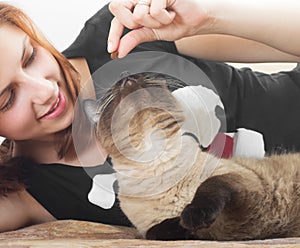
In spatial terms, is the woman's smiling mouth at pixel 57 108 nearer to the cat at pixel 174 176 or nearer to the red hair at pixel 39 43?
the red hair at pixel 39 43

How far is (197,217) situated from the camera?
117 centimetres

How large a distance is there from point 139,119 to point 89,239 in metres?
0.28

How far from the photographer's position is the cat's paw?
116cm

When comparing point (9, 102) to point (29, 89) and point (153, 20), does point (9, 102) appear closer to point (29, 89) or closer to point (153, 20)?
point (29, 89)

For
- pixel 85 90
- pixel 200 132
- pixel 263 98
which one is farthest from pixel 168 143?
pixel 263 98

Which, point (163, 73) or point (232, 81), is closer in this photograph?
point (163, 73)

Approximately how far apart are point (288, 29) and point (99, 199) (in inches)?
25.4

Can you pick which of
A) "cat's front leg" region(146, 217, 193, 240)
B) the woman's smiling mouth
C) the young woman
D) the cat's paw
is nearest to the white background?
the young woman

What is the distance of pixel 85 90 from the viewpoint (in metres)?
1.45

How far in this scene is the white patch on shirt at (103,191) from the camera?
146 centimetres

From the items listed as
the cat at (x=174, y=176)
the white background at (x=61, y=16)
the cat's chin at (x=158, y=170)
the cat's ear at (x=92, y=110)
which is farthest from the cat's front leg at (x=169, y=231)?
the white background at (x=61, y=16)

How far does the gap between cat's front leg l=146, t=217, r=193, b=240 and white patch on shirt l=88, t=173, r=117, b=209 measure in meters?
0.19

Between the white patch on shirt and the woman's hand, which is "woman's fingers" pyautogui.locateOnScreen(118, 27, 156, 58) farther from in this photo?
the white patch on shirt

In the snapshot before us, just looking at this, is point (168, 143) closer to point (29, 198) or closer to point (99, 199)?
point (99, 199)
